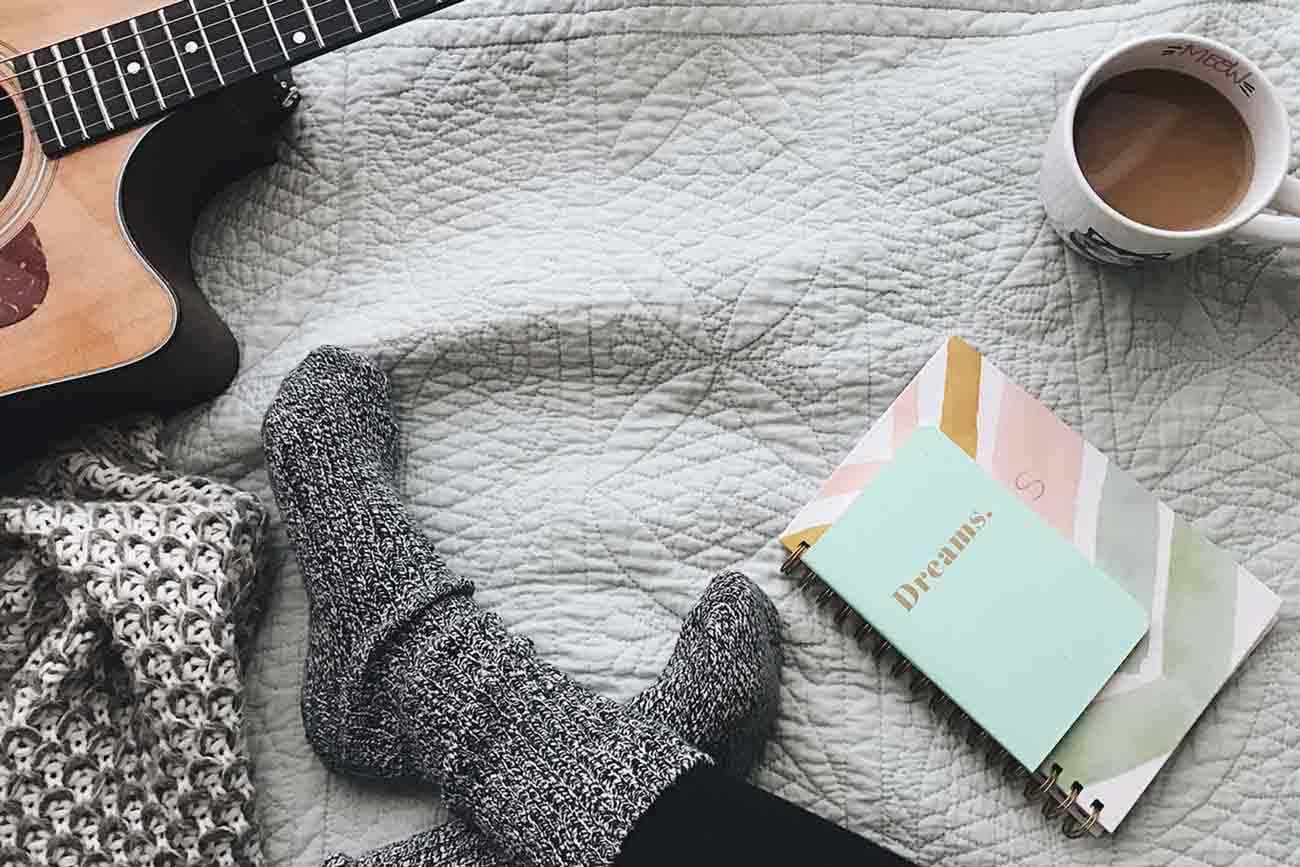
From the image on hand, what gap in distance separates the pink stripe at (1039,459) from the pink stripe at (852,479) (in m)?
0.08

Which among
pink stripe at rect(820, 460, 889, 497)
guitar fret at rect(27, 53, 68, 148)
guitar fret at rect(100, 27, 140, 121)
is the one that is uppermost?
pink stripe at rect(820, 460, 889, 497)

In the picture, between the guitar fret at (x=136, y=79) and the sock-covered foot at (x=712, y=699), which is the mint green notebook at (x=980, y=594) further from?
the guitar fret at (x=136, y=79)

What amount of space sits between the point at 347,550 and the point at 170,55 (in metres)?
0.32

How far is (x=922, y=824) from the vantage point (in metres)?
0.70


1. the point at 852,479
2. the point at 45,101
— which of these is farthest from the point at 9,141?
the point at 852,479

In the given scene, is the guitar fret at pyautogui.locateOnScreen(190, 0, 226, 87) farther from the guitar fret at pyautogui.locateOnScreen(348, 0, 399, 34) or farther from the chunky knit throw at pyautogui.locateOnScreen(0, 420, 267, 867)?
the chunky knit throw at pyautogui.locateOnScreen(0, 420, 267, 867)

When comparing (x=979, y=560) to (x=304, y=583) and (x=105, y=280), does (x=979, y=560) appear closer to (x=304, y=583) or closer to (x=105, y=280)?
(x=304, y=583)

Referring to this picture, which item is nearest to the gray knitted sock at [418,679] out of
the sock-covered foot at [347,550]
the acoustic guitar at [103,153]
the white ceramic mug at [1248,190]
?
the sock-covered foot at [347,550]

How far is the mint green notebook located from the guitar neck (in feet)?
1.36

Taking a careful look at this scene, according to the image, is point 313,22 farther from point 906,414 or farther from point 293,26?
point 906,414

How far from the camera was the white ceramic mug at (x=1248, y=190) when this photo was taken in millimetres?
657

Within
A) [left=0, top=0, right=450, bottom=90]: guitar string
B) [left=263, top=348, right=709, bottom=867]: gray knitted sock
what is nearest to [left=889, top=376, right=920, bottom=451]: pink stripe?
[left=263, top=348, right=709, bottom=867]: gray knitted sock

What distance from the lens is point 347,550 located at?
0.73 m

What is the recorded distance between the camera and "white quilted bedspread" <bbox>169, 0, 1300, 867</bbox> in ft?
2.36
